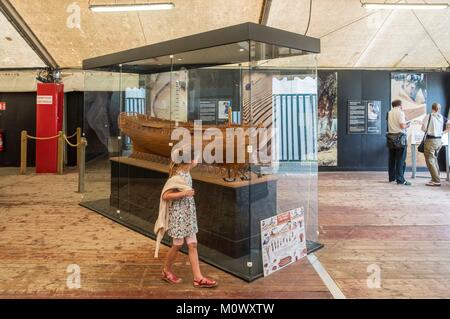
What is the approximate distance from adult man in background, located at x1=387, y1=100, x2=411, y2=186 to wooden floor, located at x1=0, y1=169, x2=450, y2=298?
1.26 meters

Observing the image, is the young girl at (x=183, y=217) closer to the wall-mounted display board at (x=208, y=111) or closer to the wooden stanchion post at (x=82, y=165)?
the wall-mounted display board at (x=208, y=111)

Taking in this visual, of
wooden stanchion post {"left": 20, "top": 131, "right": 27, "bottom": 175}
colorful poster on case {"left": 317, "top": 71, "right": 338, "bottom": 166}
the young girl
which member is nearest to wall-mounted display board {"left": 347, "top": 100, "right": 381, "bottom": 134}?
colorful poster on case {"left": 317, "top": 71, "right": 338, "bottom": 166}

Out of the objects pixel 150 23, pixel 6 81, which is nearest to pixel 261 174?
pixel 150 23

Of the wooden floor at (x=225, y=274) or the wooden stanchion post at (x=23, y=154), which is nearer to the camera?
the wooden floor at (x=225, y=274)

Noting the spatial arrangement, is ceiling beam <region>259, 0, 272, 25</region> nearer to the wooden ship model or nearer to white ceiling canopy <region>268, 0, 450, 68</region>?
white ceiling canopy <region>268, 0, 450, 68</region>

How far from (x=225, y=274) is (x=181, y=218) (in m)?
0.71

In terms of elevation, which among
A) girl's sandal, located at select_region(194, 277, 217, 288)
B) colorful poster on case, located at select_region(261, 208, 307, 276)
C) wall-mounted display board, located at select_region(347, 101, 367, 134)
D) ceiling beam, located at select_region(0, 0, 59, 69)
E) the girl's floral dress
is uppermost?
ceiling beam, located at select_region(0, 0, 59, 69)

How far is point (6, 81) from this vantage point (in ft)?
33.2

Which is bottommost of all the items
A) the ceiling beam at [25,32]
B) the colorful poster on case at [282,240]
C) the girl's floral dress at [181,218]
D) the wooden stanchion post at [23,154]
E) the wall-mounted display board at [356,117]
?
the colorful poster on case at [282,240]

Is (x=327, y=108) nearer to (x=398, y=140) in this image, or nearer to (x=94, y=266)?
(x=398, y=140)

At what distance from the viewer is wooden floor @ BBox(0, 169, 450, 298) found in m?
3.12

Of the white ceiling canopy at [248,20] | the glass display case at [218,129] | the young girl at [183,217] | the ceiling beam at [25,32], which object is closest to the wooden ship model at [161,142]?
the glass display case at [218,129]

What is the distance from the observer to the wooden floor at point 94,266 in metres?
3.08

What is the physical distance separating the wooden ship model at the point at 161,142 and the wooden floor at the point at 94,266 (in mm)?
932
